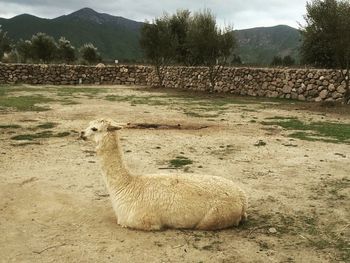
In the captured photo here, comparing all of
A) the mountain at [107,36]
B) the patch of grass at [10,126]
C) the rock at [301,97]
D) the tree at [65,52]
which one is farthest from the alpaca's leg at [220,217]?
the mountain at [107,36]

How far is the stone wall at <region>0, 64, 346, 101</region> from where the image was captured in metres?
19.7

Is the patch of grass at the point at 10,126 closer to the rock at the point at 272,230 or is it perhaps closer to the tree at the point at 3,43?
the rock at the point at 272,230

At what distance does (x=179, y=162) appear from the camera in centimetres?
780

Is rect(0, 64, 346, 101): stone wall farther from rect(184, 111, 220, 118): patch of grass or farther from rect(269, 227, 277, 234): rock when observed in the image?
rect(269, 227, 277, 234): rock

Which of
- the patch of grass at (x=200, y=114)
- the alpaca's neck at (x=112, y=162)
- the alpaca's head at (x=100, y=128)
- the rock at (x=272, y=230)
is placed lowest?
the patch of grass at (x=200, y=114)

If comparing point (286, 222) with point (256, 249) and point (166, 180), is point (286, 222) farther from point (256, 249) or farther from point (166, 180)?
point (166, 180)

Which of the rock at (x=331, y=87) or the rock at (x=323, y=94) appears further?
the rock at (x=323, y=94)

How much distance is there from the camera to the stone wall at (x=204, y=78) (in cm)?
1969

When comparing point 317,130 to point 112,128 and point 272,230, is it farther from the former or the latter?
point 112,128

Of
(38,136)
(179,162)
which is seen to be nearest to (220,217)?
(179,162)

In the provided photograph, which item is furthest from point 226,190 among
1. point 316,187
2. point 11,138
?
point 11,138

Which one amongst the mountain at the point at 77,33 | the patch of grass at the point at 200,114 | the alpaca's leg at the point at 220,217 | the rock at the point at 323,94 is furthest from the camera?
the mountain at the point at 77,33

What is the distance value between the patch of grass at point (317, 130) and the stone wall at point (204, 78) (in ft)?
21.0

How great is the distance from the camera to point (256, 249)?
438 centimetres
